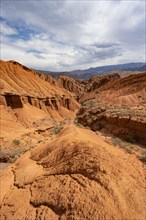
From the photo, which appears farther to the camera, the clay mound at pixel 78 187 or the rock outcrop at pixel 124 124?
the rock outcrop at pixel 124 124

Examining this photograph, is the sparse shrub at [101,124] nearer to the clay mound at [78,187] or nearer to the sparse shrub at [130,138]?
the sparse shrub at [130,138]

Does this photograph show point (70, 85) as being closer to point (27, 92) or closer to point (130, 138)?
point (27, 92)

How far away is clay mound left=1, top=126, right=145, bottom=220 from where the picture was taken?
5031 mm

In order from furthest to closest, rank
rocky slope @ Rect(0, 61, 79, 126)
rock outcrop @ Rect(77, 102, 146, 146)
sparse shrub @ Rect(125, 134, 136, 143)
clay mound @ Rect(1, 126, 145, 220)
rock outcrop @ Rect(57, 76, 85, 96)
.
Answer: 1. rock outcrop @ Rect(57, 76, 85, 96)
2. rocky slope @ Rect(0, 61, 79, 126)
3. rock outcrop @ Rect(77, 102, 146, 146)
4. sparse shrub @ Rect(125, 134, 136, 143)
5. clay mound @ Rect(1, 126, 145, 220)

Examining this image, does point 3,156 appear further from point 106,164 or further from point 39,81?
point 39,81

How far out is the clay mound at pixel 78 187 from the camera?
5.03m

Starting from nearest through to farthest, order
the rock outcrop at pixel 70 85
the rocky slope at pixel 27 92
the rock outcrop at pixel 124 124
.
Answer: the rock outcrop at pixel 124 124
the rocky slope at pixel 27 92
the rock outcrop at pixel 70 85

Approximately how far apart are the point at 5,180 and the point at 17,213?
79.8 inches

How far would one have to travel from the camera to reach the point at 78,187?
5.68 m

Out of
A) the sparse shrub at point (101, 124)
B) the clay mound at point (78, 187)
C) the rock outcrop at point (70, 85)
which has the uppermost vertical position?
the clay mound at point (78, 187)

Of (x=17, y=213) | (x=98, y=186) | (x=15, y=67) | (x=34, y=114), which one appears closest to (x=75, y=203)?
(x=98, y=186)

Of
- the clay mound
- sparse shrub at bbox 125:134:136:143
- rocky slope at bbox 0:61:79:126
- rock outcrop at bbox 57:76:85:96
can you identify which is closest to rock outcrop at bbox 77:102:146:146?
sparse shrub at bbox 125:134:136:143

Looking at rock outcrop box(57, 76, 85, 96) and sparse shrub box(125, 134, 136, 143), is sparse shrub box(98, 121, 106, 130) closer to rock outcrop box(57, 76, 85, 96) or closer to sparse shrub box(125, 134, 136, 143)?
sparse shrub box(125, 134, 136, 143)

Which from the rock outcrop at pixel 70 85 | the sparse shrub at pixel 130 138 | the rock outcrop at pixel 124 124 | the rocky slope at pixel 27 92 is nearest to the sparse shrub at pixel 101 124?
the rock outcrop at pixel 124 124
